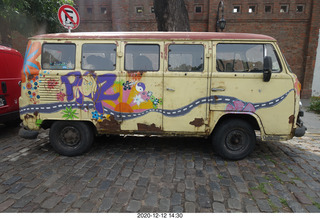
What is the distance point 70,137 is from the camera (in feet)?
13.3

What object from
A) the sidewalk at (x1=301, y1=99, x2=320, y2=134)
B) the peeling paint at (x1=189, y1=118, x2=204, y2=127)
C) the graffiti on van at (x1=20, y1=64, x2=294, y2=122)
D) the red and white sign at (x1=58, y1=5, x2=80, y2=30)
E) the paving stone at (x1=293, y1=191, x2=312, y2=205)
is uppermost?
the red and white sign at (x1=58, y1=5, x2=80, y2=30)

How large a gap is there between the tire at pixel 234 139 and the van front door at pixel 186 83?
0.41 metres

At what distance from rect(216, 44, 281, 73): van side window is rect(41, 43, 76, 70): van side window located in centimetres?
286

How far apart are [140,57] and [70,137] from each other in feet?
7.16

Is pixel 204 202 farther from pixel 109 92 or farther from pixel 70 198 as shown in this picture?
pixel 109 92

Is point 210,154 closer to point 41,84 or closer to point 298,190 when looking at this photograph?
point 298,190

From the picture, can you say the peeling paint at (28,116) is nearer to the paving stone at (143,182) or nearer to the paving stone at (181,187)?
the paving stone at (143,182)

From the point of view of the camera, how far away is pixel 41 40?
12.5ft

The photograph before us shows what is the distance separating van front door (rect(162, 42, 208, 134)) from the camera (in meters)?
3.67

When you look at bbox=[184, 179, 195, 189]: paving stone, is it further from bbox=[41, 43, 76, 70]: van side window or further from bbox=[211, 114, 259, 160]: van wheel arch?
bbox=[41, 43, 76, 70]: van side window

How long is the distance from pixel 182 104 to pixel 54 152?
295 centimetres

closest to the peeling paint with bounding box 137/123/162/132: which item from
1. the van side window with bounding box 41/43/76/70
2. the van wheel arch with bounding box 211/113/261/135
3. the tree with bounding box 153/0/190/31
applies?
the van wheel arch with bounding box 211/113/261/135

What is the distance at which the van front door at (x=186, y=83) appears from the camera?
3670 millimetres

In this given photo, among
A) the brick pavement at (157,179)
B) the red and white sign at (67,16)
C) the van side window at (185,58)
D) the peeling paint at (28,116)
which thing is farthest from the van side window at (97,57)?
the red and white sign at (67,16)
